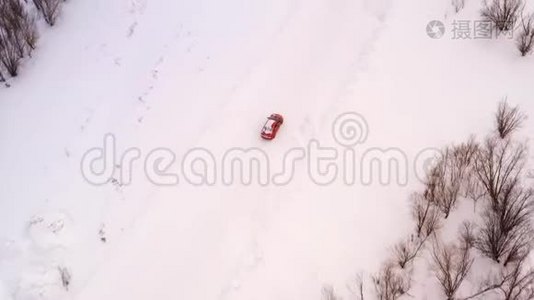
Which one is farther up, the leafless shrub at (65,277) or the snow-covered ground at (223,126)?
the snow-covered ground at (223,126)

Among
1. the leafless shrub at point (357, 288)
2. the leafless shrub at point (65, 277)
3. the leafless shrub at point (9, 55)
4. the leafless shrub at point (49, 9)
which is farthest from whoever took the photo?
the leafless shrub at point (49, 9)

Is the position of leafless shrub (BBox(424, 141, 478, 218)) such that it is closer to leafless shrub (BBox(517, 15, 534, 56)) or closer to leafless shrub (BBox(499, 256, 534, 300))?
leafless shrub (BBox(499, 256, 534, 300))

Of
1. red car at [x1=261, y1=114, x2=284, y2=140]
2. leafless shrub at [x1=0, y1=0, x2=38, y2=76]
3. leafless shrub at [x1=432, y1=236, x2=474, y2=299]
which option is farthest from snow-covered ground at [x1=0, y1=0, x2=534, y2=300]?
leafless shrub at [x1=432, y1=236, x2=474, y2=299]

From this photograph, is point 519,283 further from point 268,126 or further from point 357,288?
point 268,126

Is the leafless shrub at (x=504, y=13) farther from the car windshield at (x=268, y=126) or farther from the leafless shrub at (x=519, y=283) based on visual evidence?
the leafless shrub at (x=519, y=283)

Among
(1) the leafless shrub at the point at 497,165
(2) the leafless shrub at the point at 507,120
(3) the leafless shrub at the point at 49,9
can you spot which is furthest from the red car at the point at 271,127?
(3) the leafless shrub at the point at 49,9

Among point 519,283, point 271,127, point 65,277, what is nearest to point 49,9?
point 271,127

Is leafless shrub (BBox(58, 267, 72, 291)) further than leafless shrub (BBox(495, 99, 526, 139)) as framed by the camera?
No
